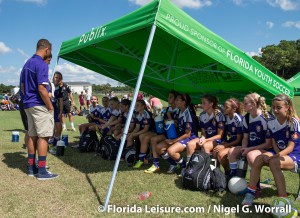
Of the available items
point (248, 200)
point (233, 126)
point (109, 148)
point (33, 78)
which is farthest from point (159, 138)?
point (33, 78)

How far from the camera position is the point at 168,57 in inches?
243

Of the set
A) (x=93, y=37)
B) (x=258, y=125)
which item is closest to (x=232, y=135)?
(x=258, y=125)

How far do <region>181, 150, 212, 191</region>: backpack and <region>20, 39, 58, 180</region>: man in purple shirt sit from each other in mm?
2232

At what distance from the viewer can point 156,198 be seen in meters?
4.04

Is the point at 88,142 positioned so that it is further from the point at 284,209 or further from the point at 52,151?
the point at 284,209

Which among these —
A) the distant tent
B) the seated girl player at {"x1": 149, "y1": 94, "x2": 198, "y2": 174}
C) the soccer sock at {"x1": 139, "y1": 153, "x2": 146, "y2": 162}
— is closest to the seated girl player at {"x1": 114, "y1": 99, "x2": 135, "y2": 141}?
the distant tent

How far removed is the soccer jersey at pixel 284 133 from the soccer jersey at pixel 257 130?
0.88 feet

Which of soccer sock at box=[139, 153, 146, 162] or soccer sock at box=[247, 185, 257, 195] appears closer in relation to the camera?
soccer sock at box=[247, 185, 257, 195]

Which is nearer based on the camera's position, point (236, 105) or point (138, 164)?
point (236, 105)

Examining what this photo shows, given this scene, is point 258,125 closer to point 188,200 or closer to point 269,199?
point 269,199

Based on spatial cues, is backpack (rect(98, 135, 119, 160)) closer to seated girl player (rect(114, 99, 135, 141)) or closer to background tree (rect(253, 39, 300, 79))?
seated girl player (rect(114, 99, 135, 141))

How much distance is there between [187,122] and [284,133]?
1821mm

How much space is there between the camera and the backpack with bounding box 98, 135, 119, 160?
20.9 feet

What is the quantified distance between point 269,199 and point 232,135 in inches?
52.9
